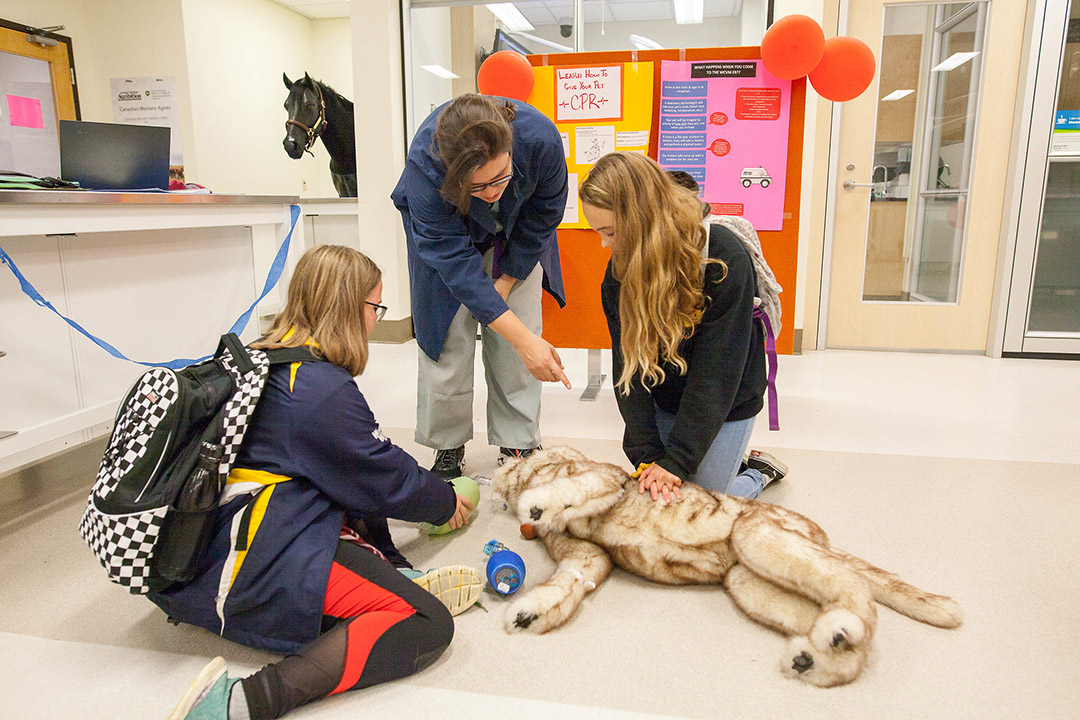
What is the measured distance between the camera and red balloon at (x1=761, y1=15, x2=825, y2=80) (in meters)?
2.46

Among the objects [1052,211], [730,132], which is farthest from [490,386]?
[1052,211]

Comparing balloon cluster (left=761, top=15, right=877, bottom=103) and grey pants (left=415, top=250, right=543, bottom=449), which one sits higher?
balloon cluster (left=761, top=15, right=877, bottom=103)

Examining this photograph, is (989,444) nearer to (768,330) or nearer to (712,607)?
(768,330)

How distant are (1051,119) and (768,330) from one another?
284 centimetres

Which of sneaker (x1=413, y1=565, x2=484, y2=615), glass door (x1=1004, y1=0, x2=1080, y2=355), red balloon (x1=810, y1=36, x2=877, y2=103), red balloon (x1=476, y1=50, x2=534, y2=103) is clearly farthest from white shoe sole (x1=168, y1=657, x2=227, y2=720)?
glass door (x1=1004, y1=0, x2=1080, y2=355)

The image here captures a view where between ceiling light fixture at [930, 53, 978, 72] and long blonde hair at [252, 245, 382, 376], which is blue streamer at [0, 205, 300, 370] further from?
ceiling light fixture at [930, 53, 978, 72]

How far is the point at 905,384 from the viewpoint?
3.24m

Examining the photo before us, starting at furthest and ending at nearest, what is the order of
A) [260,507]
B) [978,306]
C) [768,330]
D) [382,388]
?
[978,306], [382,388], [768,330], [260,507]

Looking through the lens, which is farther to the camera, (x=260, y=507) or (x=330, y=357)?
(x=330, y=357)

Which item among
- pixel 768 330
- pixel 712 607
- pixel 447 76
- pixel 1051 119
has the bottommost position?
pixel 712 607

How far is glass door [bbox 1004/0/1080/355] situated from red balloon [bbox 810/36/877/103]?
163 cm

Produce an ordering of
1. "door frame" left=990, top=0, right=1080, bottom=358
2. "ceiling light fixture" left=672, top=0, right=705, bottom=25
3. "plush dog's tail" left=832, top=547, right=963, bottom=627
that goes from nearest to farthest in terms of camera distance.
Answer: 1. "plush dog's tail" left=832, top=547, right=963, bottom=627
2. "door frame" left=990, top=0, right=1080, bottom=358
3. "ceiling light fixture" left=672, top=0, right=705, bottom=25

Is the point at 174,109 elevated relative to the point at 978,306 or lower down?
elevated

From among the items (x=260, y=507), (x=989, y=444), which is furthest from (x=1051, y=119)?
(x=260, y=507)
